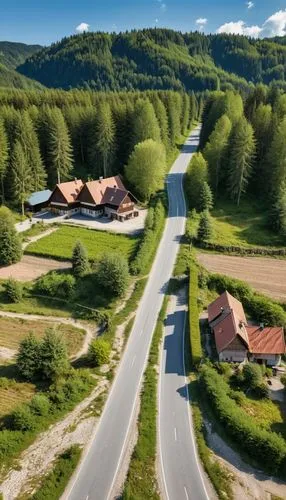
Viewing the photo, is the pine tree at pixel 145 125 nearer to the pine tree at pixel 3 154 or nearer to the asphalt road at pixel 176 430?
the pine tree at pixel 3 154

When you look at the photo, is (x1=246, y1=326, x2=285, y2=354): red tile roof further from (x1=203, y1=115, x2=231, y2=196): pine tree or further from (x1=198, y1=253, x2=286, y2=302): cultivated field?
(x1=203, y1=115, x2=231, y2=196): pine tree

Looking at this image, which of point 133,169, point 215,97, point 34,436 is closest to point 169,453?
point 34,436

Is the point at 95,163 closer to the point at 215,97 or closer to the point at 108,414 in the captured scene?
the point at 215,97

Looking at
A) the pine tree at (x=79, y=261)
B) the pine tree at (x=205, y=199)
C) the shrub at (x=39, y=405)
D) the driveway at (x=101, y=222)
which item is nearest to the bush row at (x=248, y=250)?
the pine tree at (x=205, y=199)

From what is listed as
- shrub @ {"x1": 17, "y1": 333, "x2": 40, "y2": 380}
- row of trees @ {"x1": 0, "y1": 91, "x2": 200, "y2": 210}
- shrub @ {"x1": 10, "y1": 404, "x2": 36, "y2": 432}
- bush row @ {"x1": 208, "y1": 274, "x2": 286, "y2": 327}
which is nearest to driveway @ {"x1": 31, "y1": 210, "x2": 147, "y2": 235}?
row of trees @ {"x1": 0, "y1": 91, "x2": 200, "y2": 210}

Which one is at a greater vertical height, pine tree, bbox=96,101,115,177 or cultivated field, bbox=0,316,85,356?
pine tree, bbox=96,101,115,177
